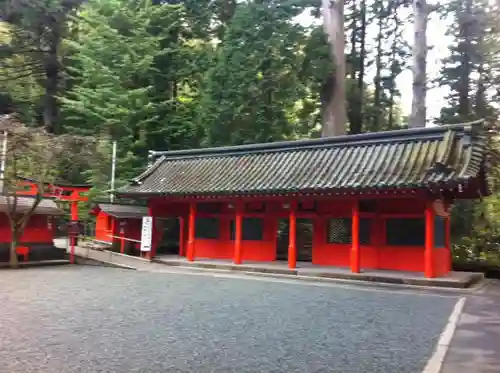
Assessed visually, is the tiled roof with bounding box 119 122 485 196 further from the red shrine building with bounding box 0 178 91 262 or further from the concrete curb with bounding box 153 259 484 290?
the red shrine building with bounding box 0 178 91 262

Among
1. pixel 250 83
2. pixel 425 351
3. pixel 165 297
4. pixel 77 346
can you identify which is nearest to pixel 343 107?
pixel 250 83

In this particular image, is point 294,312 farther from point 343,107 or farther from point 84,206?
point 84,206

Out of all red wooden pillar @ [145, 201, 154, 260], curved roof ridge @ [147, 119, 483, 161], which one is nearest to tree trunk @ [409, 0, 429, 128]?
curved roof ridge @ [147, 119, 483, 161]

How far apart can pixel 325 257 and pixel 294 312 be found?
838cm

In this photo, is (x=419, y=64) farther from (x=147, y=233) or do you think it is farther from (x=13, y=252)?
(x=13, y=252)

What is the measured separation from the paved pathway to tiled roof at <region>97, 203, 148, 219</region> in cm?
1421

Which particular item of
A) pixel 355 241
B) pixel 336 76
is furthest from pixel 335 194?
pixel 336 76

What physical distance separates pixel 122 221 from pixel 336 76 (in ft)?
38.0

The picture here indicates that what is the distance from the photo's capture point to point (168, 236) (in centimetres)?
2391

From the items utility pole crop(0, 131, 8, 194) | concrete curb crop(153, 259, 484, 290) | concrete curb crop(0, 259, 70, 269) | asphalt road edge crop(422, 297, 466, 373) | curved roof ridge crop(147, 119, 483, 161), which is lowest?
concrete curb crop(0, 259, 70, 269)

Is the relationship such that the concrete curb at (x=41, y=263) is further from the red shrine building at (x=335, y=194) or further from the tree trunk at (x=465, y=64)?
the tree trunk at (x=465, y=64)

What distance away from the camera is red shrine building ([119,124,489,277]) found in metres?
14.2

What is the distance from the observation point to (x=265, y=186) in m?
16.5

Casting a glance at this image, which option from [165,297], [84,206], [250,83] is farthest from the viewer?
[84,206]
